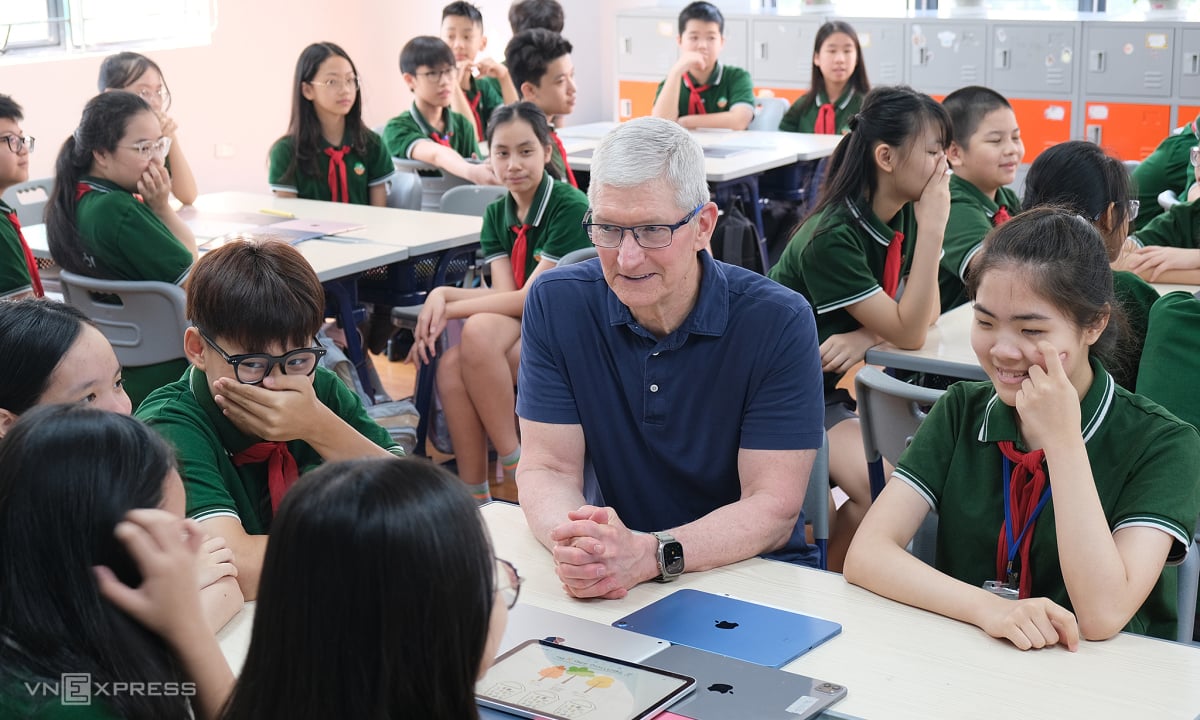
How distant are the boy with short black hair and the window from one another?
170 centimetres

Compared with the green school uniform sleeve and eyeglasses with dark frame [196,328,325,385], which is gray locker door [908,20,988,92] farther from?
eyeglasses with dark frame [196,328,325,385]

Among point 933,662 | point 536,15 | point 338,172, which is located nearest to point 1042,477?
point 933,662

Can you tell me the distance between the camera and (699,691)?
140cm

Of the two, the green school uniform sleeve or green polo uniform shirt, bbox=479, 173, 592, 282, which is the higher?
the green school uniform sleeve

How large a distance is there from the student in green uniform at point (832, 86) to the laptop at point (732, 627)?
476 cm

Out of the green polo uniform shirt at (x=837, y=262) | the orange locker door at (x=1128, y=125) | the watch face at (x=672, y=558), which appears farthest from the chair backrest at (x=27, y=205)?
the orange locker door at (x=1128, y=125)

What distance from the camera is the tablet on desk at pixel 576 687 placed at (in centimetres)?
136

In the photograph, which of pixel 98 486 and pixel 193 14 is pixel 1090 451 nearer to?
pixel 98 486

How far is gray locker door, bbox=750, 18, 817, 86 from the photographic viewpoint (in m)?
8.03

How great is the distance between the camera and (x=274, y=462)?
193 centimetres

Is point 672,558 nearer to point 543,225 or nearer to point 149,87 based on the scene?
point 543,225

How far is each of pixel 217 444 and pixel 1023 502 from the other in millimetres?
1135

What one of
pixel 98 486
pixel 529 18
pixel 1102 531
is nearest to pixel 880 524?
pixel 1102 531

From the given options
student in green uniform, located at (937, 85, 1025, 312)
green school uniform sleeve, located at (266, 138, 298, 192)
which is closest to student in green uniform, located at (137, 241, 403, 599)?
student in green uniform, located at (937, 85, 1025, 312)
